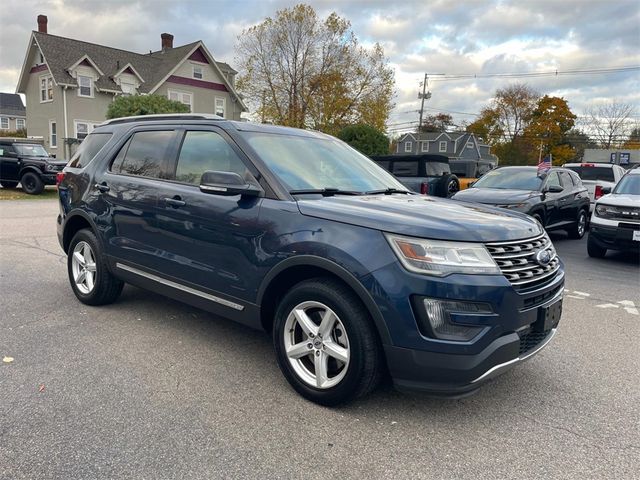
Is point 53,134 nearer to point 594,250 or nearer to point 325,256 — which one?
point 594,250

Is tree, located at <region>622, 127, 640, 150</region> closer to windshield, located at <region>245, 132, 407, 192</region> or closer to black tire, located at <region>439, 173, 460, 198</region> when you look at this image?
black tire, located at <region>439, 173, 460, 198</region>

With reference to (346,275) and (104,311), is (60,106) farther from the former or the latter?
(346,275)

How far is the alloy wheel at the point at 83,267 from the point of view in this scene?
495 cm

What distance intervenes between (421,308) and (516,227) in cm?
94

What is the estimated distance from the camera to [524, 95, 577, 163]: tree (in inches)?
2283

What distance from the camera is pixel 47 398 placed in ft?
10.3

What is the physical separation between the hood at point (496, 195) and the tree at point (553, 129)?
179 feet

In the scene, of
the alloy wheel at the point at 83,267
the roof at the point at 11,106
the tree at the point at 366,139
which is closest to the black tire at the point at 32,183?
the tree at the point at 366,139

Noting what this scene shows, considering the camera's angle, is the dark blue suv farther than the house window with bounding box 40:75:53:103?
No

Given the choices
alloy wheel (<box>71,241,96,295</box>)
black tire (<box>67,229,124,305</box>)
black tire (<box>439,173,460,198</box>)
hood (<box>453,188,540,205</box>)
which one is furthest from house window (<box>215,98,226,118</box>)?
black tire (<box>67,229,124,305</box>)

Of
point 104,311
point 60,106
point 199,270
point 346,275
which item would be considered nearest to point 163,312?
point 104,311

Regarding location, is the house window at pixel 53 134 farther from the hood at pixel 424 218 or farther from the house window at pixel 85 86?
the hood at pixel 424 218

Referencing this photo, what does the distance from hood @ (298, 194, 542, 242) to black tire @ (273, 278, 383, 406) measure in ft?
1.47

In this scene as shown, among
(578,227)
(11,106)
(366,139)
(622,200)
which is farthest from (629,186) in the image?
(11,106)
